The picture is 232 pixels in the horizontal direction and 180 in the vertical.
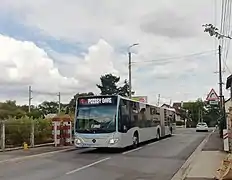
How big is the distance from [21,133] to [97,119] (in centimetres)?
735

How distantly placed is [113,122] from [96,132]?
1.01m

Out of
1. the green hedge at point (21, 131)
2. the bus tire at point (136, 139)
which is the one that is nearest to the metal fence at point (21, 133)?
the green hedge at point (21, 131)

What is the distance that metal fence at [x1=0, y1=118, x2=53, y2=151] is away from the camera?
1069 inches

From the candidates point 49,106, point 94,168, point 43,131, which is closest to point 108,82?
point 49,106

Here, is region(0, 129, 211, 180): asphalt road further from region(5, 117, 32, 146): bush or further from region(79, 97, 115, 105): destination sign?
region(5, 117, 32, 146): bush

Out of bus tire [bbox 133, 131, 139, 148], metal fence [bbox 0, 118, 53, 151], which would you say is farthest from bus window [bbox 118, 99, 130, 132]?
metal fence [bbox 0, 118, 53, 151]

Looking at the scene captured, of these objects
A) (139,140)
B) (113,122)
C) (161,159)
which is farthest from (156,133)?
(161,159)

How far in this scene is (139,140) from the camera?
2748 cm

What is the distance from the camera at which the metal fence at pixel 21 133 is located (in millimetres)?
27155

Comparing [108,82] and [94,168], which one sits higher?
[108,82]

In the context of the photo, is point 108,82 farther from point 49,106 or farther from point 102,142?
point 102,142

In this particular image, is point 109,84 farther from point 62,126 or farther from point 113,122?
point 113,122

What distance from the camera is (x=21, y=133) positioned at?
2831 centimetres

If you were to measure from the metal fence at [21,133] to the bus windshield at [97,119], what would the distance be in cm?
522
